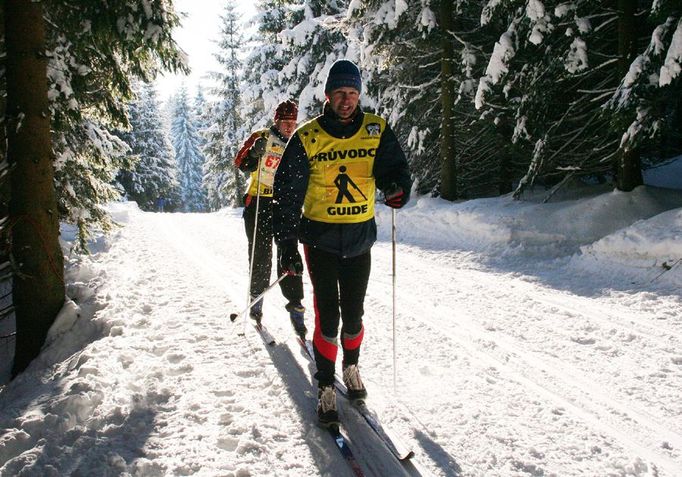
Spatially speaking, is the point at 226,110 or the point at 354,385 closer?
the point at 354,385

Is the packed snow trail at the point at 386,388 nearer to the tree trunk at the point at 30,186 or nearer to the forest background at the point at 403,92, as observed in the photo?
the tree trunk at the point at 30,186

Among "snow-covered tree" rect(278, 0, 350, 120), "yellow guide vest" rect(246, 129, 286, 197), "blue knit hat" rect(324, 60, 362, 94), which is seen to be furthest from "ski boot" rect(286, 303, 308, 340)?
"snow-covered tree" rect(278, 0, 350, 120)

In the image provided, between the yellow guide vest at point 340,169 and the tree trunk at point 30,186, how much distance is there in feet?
11.1

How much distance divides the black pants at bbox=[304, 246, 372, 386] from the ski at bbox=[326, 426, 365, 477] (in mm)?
332

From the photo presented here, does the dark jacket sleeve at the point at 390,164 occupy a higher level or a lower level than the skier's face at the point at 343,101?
lower

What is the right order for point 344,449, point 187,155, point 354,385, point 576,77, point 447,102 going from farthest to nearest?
point 187,155 → point 447,102 → point 576,77 → point 354,385 → point 344,449

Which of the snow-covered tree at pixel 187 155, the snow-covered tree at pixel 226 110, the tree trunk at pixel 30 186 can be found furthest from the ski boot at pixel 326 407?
the snow-covered tree at pixel 187 155

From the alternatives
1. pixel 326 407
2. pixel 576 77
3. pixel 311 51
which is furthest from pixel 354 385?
pixel 311 51

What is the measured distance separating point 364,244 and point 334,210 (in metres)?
0.34

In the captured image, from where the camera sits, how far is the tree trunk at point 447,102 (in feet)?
40.6

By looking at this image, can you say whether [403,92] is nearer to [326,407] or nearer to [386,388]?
[386,388]

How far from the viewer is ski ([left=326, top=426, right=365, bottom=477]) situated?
9.09 ft

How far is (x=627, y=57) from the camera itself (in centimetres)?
890

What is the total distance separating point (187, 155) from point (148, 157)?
25.0m
